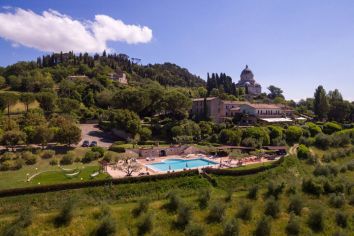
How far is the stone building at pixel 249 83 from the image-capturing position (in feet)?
323

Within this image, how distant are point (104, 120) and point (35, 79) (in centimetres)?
2819

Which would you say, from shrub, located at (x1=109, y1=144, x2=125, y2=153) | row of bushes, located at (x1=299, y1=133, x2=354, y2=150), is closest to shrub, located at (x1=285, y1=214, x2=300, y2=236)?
shrub, located at (x1=109, y1=144, x2=125, y2=153)

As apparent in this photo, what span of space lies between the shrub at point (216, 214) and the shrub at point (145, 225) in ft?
15.1

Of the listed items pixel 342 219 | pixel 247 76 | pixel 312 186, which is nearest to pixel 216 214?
pixel 342 219

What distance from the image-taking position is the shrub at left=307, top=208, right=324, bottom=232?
22469 mm

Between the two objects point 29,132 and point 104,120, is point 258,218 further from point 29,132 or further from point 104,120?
point 104,120

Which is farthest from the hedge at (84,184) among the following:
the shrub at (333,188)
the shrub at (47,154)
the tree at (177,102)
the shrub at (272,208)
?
the tree at (177,102)

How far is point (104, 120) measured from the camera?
5247 cm

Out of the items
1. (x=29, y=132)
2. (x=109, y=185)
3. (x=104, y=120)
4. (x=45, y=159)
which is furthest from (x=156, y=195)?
(x=104, y=120)

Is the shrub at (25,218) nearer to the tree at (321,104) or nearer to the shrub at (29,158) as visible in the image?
the shrub at (29,158)

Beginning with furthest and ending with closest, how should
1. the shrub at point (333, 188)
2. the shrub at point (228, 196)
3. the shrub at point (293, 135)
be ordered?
the shrub at point (293, 135) → the shrub at point (333, 188) → the shrub at point (228, 196)

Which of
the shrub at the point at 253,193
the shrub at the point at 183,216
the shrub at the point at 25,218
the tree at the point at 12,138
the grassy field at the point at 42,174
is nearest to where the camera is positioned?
the shrub at the point at 25,218

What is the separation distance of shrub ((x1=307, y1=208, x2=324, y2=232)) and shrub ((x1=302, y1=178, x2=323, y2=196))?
5611 mm

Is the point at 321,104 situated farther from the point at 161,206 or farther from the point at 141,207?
the point at 141,207
